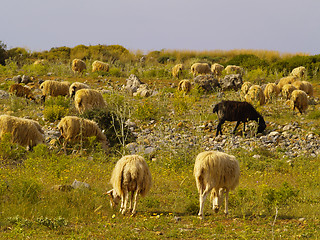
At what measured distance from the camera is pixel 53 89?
18750mm

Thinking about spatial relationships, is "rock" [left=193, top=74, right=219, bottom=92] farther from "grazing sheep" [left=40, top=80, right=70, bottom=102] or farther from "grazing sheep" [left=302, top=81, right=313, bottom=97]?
"grazing sheep" [left=40, top=80, right=70, bottom=102]

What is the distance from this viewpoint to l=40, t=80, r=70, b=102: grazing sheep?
1866cm

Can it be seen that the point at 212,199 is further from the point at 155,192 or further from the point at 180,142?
the point at 180,142

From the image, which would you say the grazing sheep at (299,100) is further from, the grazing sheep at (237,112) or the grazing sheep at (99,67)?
the grazing sheep at (99,67)

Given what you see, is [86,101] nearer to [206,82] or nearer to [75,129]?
[75,129]

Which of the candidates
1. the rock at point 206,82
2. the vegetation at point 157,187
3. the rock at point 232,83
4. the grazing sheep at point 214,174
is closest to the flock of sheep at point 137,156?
the grazing sheep at point 214,174

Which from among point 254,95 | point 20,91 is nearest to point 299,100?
point 254,95

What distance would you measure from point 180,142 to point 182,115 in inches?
149

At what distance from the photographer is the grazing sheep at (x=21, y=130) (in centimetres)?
1176

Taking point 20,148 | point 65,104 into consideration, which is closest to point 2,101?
point 65,104

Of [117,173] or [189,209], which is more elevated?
[117,173]

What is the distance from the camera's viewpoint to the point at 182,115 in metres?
17.3

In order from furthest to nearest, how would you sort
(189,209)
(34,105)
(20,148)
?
(34,105) → (20,148) → (189,209)

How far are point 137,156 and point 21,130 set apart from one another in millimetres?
6093
